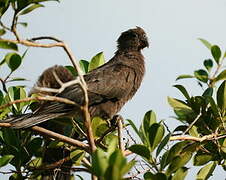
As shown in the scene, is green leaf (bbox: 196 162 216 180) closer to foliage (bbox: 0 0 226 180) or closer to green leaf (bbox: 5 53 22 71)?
foliage (bbox: 0 0 226 180)

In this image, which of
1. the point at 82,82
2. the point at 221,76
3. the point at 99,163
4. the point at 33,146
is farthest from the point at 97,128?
the point at 99,163

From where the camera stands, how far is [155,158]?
10.2 ft

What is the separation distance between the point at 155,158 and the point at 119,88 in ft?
10.7

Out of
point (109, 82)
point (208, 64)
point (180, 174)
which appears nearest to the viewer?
point (180, 174)

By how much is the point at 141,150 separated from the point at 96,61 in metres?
2.96

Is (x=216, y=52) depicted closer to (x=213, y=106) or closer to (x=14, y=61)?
(x=213, y=106)

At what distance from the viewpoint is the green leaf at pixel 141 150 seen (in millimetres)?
2871

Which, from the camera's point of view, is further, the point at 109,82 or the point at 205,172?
the point at 109,82

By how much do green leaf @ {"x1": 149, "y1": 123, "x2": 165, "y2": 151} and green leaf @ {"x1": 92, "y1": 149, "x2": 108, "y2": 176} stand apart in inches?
43.1

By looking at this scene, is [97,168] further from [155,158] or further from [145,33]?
[145,33]

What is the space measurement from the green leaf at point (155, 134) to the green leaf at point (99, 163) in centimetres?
110

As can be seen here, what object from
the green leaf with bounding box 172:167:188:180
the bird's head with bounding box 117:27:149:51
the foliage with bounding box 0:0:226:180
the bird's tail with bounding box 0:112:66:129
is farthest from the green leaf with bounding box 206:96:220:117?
the bird's head with bounding box 117:27:149:51

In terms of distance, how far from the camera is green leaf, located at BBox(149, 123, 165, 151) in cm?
322

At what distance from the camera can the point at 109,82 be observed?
6.35 meters
